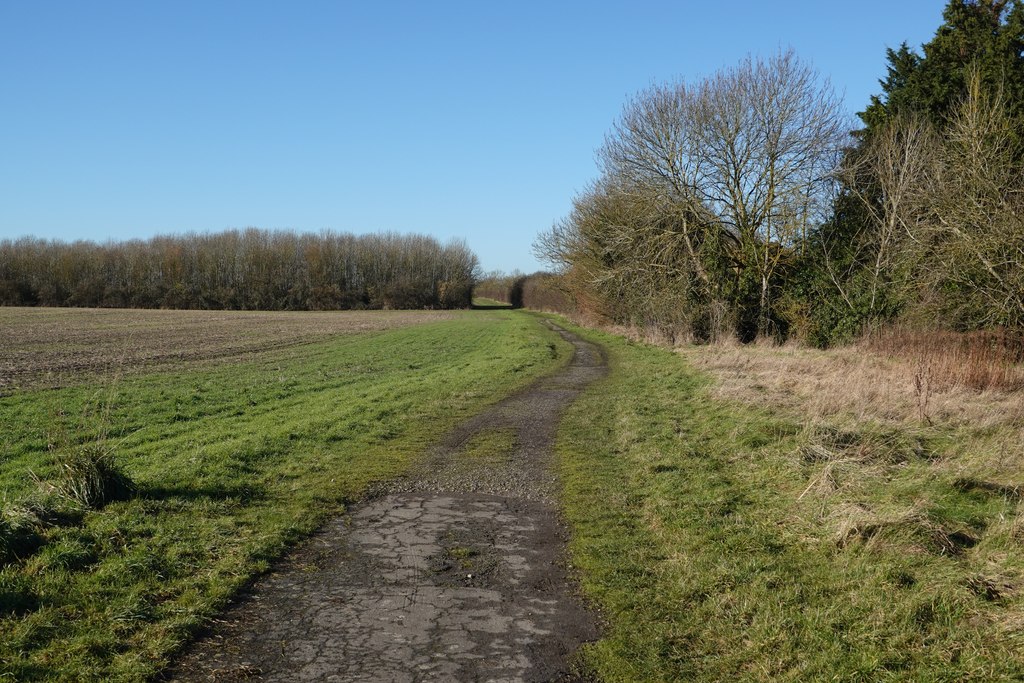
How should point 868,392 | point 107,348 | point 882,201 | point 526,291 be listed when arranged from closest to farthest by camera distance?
point 868,392 → point 882,201 → point 107,348 → point 526,291

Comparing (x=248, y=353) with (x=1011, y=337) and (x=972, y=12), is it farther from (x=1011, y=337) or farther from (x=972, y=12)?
(x=972, y=12)

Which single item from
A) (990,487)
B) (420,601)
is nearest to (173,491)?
(420,601)

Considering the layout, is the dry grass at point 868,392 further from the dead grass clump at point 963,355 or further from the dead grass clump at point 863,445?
the dead grass clump at point 863,445

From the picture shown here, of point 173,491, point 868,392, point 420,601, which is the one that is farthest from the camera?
→ point 868,392

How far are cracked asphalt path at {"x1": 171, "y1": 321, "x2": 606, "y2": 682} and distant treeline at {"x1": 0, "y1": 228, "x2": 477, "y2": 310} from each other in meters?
95.8

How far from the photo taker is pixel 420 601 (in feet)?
19.2

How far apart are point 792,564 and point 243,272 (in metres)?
105

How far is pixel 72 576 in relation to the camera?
5906 mm

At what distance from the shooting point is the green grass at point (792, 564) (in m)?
4.74

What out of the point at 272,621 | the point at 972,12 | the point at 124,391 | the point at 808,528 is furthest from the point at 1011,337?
the point at 124,391

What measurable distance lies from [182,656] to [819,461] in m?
7.30

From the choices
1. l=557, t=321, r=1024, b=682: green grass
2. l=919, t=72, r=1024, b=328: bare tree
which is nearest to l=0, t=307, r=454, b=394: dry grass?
l=557, t=321, r=1024, b=682: green grass

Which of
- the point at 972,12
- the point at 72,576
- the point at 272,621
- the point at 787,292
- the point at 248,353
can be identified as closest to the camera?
the point at 272,621

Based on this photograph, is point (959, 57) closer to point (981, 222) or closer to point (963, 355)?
point (981, 222)
